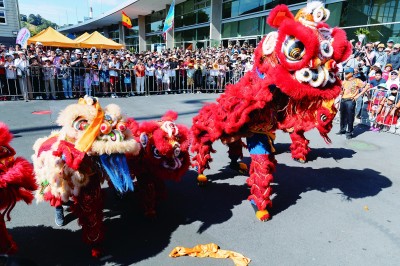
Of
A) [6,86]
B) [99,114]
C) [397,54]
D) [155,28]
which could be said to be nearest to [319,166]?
[99,114]

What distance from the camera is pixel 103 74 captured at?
11.6 meters

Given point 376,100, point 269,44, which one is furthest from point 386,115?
point 269,44

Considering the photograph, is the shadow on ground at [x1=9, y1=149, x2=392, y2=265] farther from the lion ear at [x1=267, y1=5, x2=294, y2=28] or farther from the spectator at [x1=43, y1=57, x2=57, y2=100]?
the spectator at [x1=43, y1=57, x2=57, y2=100]

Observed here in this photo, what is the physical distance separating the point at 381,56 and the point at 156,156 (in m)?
11.0

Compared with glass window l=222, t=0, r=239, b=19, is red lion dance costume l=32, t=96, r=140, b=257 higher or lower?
lower

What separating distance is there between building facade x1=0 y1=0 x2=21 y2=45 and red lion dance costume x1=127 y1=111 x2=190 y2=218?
95.6ft

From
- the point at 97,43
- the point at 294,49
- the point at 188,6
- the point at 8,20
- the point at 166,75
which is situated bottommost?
the point at 166,75

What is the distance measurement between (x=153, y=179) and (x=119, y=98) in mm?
8929

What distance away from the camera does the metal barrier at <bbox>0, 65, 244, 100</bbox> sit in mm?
10328

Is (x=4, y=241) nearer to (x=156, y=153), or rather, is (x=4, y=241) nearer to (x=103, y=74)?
(x=156, y=153)

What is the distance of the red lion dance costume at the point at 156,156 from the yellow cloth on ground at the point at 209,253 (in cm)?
68

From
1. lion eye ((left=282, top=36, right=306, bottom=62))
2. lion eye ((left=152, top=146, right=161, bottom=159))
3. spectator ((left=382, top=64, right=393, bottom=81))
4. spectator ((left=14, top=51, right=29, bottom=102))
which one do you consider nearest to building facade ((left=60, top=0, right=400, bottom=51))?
spectator ((left=382, top=64, right=393, bottom=81))

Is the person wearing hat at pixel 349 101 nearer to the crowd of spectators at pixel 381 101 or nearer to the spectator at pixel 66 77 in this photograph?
the crowd of spectators at pixel 381 101

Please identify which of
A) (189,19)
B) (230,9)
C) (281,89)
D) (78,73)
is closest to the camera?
(281,89)
